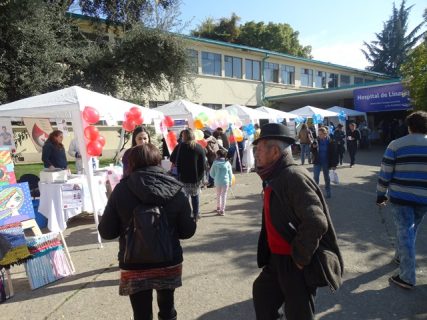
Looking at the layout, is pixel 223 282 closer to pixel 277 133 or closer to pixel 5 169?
pixel 277 133

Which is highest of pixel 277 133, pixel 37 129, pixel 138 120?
pixel 138 120

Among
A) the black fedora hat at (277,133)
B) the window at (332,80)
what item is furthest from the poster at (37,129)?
the window at (332,80)

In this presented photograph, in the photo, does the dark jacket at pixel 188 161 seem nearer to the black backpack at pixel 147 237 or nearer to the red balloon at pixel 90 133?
the red balloon at pixel 90 133

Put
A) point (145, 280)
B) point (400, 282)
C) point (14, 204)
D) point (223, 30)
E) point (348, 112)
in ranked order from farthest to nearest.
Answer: point (223, 30), point (348, 112), point (14, 204), point (400, 282), point (145, 280)

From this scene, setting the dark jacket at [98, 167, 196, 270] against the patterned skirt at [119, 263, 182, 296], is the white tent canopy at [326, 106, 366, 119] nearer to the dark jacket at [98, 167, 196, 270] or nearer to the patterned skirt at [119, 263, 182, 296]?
the dark jacket at [98, 167, 196, 270]

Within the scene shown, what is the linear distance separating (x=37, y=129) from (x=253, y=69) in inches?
851

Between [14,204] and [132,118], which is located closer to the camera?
[14,204]

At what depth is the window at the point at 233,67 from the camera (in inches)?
1019

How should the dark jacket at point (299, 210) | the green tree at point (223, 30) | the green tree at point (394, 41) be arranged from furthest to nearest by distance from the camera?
the green tree at point (394, 41), the green tree at point (223, 30), the dark jacket at point (299, 210)

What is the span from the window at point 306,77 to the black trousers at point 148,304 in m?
31.2

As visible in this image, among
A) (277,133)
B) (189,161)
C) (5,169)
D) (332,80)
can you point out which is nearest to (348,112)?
(332,80)

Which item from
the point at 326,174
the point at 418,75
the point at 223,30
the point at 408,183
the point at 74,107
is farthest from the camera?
the point at 223,30

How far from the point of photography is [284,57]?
1141 inches

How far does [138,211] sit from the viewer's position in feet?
7.75
